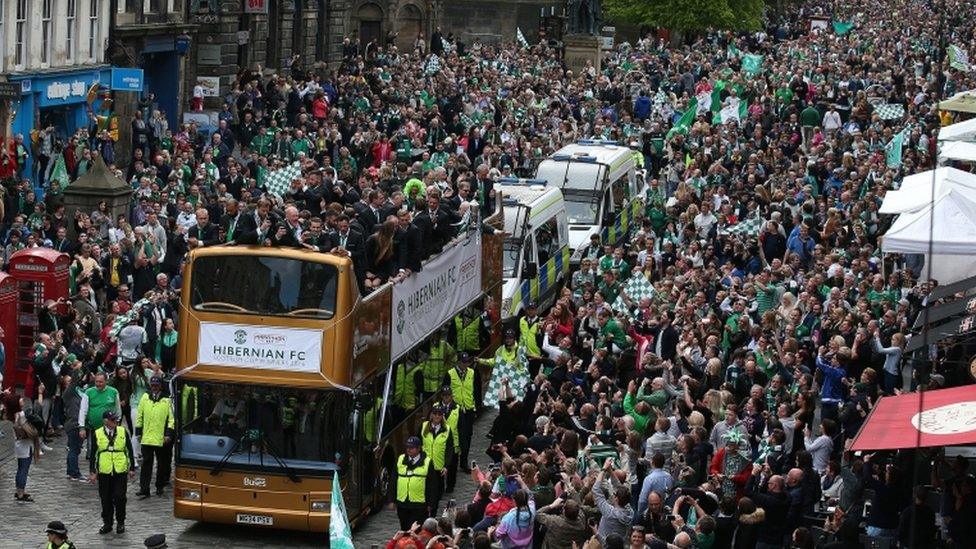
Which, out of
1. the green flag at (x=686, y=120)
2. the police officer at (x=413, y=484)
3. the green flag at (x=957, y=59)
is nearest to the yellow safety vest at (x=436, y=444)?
the police officer at (x=413, y=484)

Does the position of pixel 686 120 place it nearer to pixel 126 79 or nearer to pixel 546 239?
pixel 126 79

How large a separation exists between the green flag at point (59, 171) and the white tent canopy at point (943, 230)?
19153 mm

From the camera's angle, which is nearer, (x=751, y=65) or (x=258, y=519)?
(x=258, y=519)

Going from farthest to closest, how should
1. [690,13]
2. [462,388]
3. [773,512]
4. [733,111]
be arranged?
[690,13] → [733,111] → [462,388] → [773,512]

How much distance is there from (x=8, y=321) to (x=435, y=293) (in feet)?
19.0

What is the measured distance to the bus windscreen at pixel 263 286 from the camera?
2506cm

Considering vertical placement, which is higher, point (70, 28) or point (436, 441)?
point (70, 28)

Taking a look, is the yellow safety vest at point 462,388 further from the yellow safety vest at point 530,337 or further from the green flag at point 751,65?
the green flag at point 751,65

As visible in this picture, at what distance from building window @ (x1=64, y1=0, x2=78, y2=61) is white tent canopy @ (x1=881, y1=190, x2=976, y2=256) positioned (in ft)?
85.5

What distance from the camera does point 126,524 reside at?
2617cm

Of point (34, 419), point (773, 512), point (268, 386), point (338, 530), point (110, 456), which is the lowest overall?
point (34, 419)

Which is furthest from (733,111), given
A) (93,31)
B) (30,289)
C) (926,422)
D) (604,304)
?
(926,422)

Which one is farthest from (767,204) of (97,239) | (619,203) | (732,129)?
(97,239)

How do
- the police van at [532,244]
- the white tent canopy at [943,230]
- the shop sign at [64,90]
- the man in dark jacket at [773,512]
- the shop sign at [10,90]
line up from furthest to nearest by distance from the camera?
1. the shop sign at [64,90]
2. the shop sign at [10,90]
3. the police van at [532,244]
4. the white tent canopy at [943,230]
5. the man in dark jacket at [773,512]
